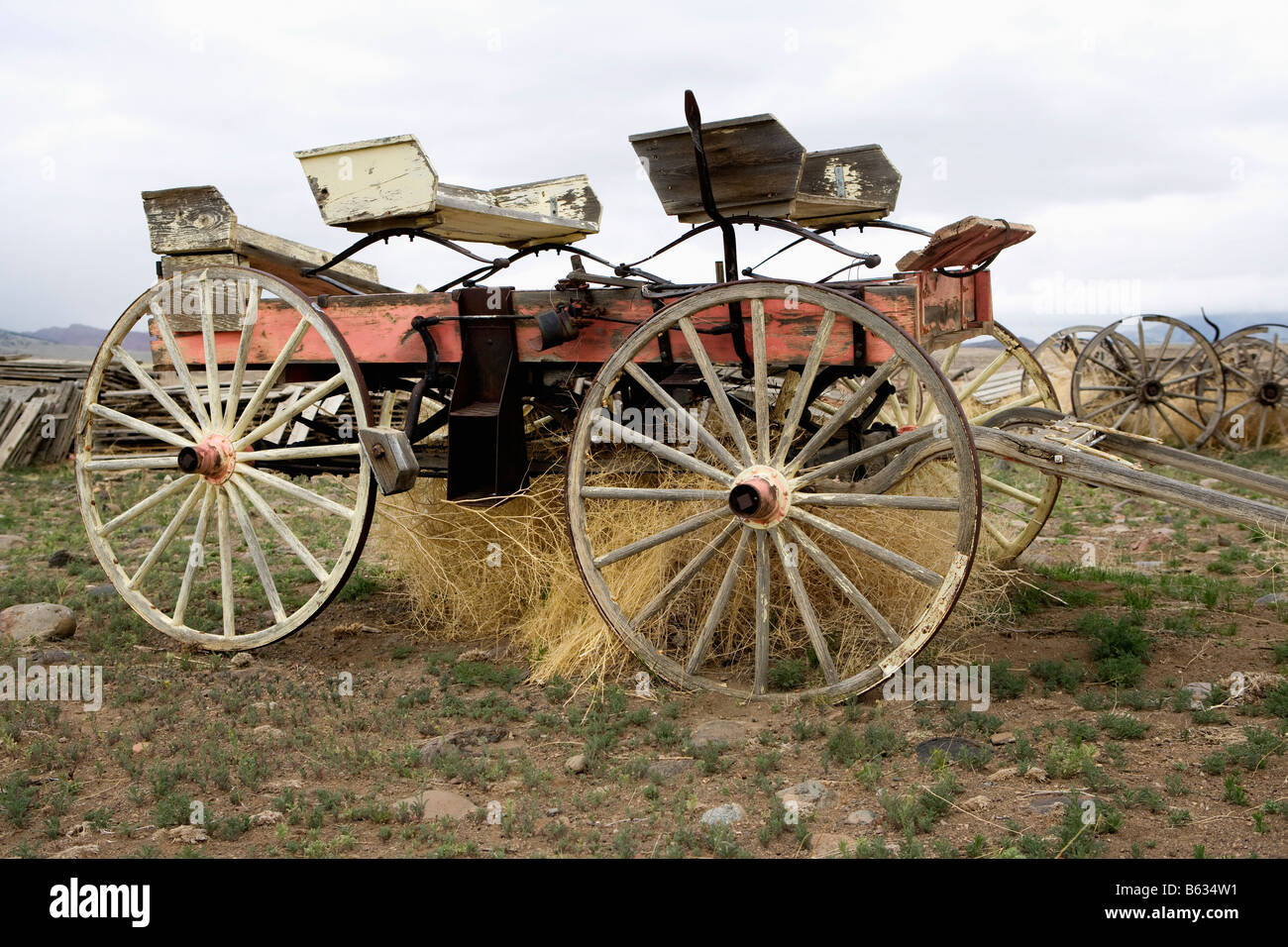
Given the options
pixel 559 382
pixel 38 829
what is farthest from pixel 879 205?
pixel 38 829

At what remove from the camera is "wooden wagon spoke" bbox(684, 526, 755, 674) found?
4223 millimetres

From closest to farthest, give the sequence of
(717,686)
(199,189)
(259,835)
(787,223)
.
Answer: (259,835)
(717,686)
(787,223)
(199,189)

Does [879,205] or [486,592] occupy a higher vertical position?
[879,205]

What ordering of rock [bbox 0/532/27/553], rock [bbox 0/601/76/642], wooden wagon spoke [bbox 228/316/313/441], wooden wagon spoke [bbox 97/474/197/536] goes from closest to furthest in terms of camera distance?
wooden wagon spoke [bbox 228/316/313/441], wooden wagon spoke [bbox 97/474/197/536], rock [bbox 0/601/76/642], rock [bbox 0/532/27/553]

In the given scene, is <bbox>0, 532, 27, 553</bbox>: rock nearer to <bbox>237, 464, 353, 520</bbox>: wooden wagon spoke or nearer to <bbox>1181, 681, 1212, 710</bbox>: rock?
<bbox>237, 464, 353, 520</bbox>: wooden wagon spoke

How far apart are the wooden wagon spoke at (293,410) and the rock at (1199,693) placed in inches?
147

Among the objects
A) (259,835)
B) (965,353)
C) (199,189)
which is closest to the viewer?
(259,835)

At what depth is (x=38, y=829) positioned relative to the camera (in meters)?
3.54

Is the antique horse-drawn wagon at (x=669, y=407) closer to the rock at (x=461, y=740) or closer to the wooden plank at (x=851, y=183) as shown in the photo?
the wooden plank at (x=851, y=183)

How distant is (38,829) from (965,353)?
1886cm

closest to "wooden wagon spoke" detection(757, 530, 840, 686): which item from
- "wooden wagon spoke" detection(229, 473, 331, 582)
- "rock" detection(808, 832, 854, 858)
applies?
"rock" detection(808, 832, 854, 858)

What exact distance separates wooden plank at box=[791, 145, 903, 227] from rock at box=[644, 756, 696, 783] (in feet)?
9.93

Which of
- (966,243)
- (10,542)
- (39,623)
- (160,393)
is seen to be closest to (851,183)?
(966,243)

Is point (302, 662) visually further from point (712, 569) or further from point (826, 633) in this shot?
point (826, 633)
